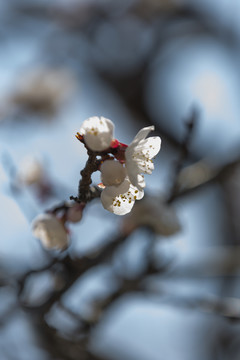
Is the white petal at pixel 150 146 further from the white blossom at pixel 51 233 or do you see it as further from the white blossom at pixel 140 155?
the white blossom at pixel 51 233

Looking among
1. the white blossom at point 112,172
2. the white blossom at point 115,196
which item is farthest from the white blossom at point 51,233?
the white blossom at point 112,172

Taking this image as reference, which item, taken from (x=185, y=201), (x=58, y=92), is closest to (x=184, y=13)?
(x=58, y=92)

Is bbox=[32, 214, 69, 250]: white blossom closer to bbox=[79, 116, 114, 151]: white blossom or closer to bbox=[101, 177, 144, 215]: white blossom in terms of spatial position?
bbox=[101, 177, 144, 215]: white blossom

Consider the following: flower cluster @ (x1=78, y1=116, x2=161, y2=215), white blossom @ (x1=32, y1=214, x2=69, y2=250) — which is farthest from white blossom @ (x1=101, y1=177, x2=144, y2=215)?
white blossom @ (x1=32, y1=214, x2=69, y2=250)

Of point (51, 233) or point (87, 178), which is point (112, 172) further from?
point (51, 233)

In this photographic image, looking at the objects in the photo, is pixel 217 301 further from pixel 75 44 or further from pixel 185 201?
pixel 75 44
